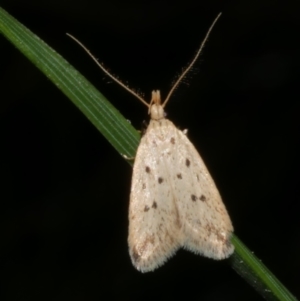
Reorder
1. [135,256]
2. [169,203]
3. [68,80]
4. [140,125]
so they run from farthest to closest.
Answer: [140,125]
[169,203]
[135,256]
[68,80]

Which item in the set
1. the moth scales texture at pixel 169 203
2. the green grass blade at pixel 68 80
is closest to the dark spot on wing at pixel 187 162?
the moth scales texture at pixel 169 203

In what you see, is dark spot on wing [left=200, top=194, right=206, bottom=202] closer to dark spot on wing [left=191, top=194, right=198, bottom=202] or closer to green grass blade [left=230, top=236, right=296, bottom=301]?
dark spot on wing [left=191, top=194, right=198, bottom=202]

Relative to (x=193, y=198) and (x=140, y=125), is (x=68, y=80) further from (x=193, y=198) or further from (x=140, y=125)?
(x=140, y=125)

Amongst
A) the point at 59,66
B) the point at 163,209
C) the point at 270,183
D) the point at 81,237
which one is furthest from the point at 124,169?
the point at 59,66

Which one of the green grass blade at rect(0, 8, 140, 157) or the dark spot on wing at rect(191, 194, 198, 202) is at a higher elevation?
the green grass blade at rect(0, 8, 140, 157)

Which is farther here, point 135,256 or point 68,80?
point 135,256

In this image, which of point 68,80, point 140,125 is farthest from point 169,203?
point 140,125

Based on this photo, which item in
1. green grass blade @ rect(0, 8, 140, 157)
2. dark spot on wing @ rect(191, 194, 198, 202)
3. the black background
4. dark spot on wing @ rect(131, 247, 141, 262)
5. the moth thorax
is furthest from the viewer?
the black background

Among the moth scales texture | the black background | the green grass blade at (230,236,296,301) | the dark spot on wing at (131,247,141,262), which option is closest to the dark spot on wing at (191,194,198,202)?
the moth scales texture
